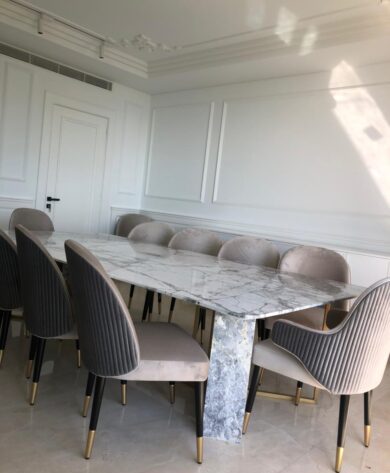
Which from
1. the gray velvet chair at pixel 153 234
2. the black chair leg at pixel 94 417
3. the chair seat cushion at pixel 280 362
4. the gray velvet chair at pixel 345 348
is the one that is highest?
the gray velvet chair at pixel 153 234

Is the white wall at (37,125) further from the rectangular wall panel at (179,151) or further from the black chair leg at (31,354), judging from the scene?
the black chair leg at (31,354)

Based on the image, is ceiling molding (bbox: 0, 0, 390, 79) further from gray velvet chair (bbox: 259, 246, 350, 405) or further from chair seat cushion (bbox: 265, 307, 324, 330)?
chair seat cushion (bbox: 265, 307, 324, 330)

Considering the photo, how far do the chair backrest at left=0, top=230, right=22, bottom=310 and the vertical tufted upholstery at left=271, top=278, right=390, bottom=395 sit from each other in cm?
152

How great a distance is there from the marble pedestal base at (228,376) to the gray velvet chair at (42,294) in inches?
28.5

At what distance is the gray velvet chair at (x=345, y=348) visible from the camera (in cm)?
170

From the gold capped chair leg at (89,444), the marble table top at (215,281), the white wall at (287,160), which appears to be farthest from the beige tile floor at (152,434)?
the white wall at (287,160)

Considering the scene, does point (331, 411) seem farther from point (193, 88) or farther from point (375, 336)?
point (193, 88)

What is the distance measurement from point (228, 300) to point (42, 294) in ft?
2.98

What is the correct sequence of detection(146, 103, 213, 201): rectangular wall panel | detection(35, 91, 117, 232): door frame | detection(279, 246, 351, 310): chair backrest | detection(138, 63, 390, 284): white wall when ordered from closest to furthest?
detection(279, 246, 351, 310): chair backrest, detection(138, 63, 390, 284): white wall, detection(35, 91, 117, 232): door frame, detection(146, 103, 213, 201): rectangular wall panel

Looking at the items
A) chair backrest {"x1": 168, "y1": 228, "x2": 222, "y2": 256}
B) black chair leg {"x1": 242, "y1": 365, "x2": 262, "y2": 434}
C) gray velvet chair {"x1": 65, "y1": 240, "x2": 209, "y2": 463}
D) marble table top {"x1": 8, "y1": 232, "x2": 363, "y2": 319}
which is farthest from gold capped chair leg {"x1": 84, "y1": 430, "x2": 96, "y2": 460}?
chair backrest {"x1": 168, "y1": 228, "x2": 222, "y2": 256}

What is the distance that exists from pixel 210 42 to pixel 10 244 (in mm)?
3045

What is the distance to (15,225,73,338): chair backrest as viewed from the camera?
Result: 2.01 meters

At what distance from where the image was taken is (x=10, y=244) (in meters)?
2.37

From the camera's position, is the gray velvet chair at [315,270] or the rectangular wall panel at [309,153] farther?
the rectangular wall panel at [309,153]
